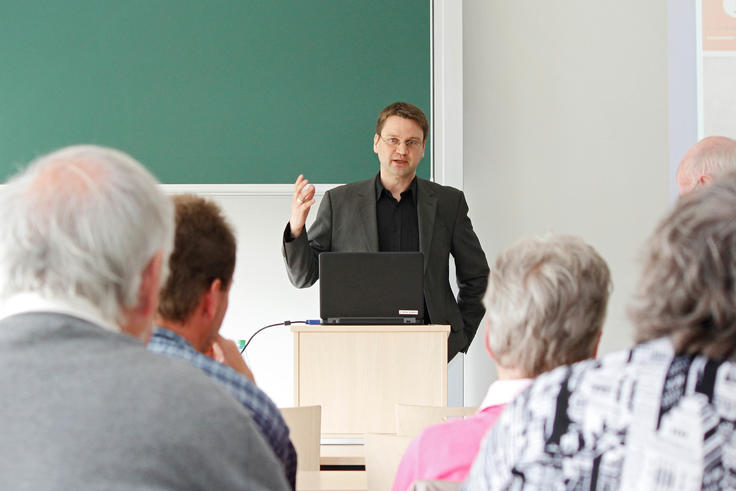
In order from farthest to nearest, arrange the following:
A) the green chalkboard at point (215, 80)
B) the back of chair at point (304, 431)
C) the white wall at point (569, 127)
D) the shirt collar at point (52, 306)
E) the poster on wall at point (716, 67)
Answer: the green chalkboard at point (215, 80) → the white wall at point (569, 127) → the poster on wall at point (716, 67) → the back of chair at point (304, 431) → the shirt collar at point (52, 306)

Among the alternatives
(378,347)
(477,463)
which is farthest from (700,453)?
(378,347)

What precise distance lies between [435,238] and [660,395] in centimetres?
291

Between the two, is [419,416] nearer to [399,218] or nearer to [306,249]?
[306,249]

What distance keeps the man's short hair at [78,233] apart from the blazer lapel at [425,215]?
2724 mm

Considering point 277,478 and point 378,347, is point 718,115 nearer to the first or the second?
point 378,347

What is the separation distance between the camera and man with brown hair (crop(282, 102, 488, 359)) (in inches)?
144

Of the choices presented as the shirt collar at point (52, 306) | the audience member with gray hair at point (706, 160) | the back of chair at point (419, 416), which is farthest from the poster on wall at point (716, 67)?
the shirt collar at point (52, 306)

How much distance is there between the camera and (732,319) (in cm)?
86

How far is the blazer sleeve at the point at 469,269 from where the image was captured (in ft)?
12.4

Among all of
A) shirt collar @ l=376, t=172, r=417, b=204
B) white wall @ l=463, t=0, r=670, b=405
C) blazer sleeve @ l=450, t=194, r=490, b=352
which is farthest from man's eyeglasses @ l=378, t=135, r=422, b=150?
white wall @ l=463, t=0, r=670, b=405

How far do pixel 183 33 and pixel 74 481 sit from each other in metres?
4.67

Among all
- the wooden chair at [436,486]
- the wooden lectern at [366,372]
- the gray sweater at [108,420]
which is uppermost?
the gray sweater at [108,420]

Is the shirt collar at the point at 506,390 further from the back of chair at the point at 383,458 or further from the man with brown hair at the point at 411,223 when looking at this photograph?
the man with brown hair at the point at 411,223

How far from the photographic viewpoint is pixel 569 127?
3.62 metres
